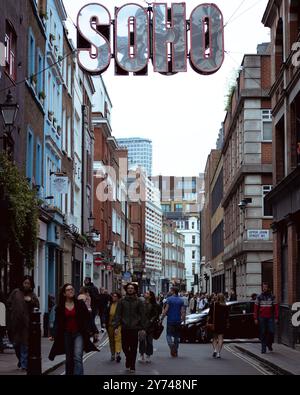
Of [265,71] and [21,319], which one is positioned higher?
[265,71]

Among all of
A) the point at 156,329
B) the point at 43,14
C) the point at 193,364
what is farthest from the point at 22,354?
the point at 43,14

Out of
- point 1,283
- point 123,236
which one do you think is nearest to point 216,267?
point 123,236

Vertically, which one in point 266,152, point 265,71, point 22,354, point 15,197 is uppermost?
point 265,71

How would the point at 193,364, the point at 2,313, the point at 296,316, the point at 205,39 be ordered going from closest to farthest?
the point at 205,39 < the point at 193,364 < the point at 2,313 < the point at 296,316

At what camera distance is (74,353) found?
13.3 meters

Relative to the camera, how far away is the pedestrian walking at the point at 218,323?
20.8 meters

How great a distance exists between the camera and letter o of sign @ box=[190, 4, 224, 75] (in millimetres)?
15883

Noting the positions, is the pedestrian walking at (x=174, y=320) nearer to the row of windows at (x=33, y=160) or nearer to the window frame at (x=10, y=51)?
the window frame at (x=10, y=51)

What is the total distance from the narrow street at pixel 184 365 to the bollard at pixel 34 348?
1332mm

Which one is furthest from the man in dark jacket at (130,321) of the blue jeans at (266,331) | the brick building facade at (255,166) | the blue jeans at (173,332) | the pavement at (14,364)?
the brick building facade at (255,166)

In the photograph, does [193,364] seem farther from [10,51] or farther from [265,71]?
[265,71]

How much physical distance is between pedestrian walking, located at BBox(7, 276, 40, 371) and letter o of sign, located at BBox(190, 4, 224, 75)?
552 cm

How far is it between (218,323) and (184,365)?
311 cm
